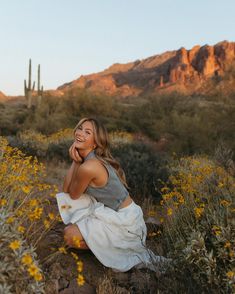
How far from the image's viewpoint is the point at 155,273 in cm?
304

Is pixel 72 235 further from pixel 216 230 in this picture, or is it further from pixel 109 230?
pixel 216 230

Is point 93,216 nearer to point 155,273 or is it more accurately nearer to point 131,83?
point 155,273

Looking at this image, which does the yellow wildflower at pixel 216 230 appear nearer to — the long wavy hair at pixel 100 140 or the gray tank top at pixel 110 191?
the gray tank top at pixel 110 191

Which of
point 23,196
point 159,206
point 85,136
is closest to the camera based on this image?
point 85,136

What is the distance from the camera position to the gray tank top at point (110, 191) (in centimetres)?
338

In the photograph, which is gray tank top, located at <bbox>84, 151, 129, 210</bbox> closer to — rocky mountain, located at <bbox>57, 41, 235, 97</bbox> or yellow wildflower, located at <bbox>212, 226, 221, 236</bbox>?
yellow wildflower, located at <bbox>212, 226, 221, 236</bbox>

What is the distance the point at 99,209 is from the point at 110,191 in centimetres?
20

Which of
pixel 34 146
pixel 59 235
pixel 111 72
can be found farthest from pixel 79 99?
pixel 111 72

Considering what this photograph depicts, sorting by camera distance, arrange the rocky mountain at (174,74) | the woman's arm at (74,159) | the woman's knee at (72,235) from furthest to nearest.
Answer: the rocky mountain at (174,74)
the woman's arm at (74,159)
the woman's knee at (72,235)

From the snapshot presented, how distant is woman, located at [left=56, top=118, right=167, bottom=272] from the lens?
3223 millimetres

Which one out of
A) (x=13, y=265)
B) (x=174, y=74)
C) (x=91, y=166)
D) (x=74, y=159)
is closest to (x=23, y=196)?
(x=74, y=159)

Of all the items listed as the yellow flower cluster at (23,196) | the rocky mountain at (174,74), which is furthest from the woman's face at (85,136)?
the rocky mountain at (174,74)

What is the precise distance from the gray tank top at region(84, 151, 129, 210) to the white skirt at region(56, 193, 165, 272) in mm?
62

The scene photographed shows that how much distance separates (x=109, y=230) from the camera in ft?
10.7
